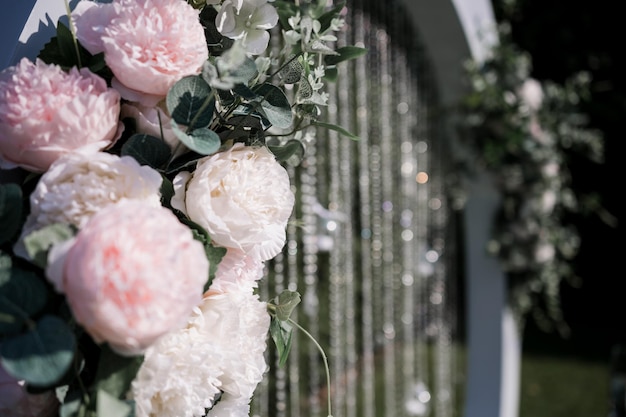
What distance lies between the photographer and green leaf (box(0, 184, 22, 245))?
61 centimetres

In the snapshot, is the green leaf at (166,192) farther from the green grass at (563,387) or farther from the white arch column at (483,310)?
the green grass at (563,387)

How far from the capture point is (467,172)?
2787mm

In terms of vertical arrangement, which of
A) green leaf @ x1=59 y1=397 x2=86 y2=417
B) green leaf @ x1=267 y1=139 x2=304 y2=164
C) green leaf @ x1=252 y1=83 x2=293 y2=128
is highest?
green leaf @ x1=252 y1=83 x2=293 y2=128

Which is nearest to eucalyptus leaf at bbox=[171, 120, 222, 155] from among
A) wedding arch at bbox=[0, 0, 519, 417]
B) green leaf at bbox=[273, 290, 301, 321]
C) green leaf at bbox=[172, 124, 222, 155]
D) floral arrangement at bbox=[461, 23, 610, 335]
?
green leaf at bbox=[172, 124, 222, 155]

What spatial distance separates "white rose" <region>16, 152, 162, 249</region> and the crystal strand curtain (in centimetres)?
129

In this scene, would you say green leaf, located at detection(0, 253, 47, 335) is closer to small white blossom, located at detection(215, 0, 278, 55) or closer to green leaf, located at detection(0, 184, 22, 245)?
green leaf, located at detection(0, 184, 22, 245)

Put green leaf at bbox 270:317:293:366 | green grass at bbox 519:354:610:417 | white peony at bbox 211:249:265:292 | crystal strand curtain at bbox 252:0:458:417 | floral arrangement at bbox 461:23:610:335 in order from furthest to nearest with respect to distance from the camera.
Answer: green grass at bbox 519:354:610:417
floral arrangement at bbox 461:23:610:335
crystal strand curtain at bbox 252:0:458:417
green leaf at bbox 270:317:293:366
white peony at bbox 211:249:265:292

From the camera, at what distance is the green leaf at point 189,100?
27.0 inches

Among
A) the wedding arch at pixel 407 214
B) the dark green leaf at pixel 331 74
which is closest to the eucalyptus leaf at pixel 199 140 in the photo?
the dark green leaf at pixel 331 74

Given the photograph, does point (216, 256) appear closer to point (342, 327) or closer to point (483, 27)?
point (483, 27)

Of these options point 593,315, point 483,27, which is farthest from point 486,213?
point 593,315

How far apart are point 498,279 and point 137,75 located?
2329 millimetres

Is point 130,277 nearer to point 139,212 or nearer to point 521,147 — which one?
point 139,212

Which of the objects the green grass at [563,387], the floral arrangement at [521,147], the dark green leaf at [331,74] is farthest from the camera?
the green grass at [563,387]
